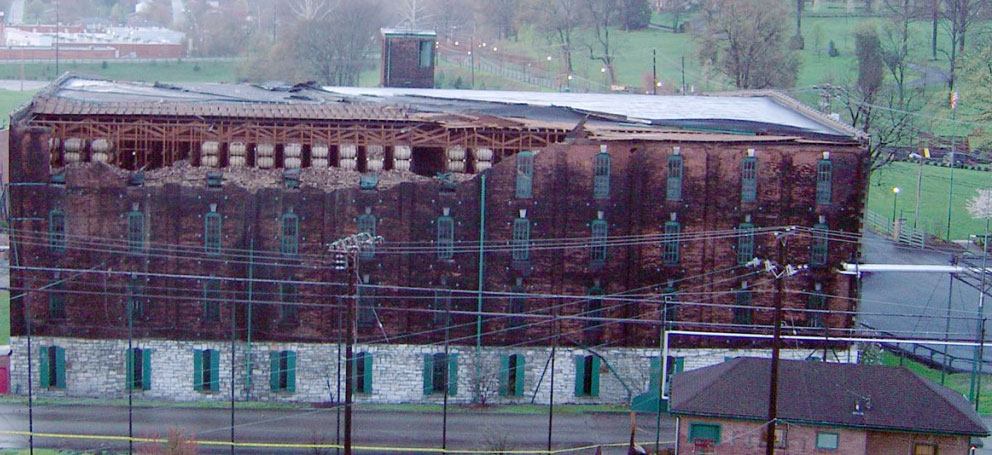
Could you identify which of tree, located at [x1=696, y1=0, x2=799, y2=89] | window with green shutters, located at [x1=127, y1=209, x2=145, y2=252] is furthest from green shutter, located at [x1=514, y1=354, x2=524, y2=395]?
tree, located at [x1=696, y1=0, x2=799, y2=89]

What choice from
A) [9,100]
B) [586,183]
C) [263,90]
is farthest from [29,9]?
[586,183]

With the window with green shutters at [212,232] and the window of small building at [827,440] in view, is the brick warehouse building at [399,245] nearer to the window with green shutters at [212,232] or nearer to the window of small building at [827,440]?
the window with green shutters at [212,232]

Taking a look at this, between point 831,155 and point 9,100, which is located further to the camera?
point 9,100

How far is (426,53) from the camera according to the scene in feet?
221

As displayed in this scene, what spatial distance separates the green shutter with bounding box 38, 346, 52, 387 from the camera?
51.0m

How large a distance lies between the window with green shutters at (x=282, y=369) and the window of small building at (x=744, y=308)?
49.2 feet

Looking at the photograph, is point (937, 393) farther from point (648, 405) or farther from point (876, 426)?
point (648, 405)

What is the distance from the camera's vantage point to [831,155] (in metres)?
51.7

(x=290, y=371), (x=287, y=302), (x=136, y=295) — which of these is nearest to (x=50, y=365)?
(x=136, y=295)

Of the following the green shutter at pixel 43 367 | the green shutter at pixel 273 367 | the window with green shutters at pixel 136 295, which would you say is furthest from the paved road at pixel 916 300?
the green shutter at pixel 43 367

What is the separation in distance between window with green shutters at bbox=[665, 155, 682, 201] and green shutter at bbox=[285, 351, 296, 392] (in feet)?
44.5

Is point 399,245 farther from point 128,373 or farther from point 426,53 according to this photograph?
point 426,53

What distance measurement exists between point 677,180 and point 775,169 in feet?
10.9

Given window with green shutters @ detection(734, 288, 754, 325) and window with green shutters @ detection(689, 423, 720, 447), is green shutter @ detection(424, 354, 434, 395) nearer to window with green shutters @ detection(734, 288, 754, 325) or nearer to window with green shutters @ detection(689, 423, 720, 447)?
window with green shutters @ detection(734, 288, 754, 325)
